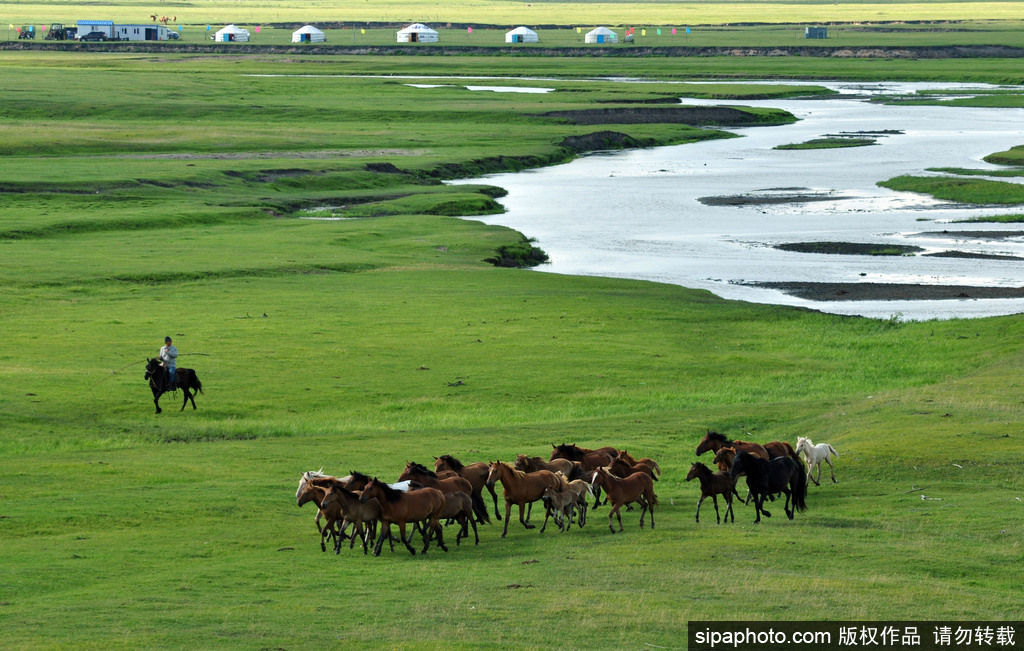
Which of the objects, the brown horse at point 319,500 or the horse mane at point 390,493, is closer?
the horse mane at point 390,493

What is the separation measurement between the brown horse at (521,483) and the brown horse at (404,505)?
1.25m

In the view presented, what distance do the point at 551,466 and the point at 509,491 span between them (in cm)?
159

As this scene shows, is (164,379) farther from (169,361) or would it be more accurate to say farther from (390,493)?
(390,493)

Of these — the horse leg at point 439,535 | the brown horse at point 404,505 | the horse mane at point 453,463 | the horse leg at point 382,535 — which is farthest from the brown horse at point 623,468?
the horse leg at point 382,535

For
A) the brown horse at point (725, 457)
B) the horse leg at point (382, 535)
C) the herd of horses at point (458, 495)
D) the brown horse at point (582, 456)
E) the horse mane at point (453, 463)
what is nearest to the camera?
the herd of horses at point (458, 495)

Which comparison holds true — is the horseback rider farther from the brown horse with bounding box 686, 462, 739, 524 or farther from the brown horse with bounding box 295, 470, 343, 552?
the brown horse with bounding box 686, 462, 739, 524

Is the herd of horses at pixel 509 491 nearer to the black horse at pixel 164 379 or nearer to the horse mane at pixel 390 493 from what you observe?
the horse mane at pixel 390 493

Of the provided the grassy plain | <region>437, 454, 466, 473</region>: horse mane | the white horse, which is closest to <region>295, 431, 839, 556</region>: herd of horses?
<region>437, 454, 466, 473</region>: horse mane

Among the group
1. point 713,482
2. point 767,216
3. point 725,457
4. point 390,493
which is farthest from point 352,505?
point 767,216

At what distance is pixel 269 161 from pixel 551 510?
228ft

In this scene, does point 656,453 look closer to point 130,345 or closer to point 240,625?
point 240,625

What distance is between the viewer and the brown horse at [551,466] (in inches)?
830

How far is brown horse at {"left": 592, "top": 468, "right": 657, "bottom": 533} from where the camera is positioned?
2059cm

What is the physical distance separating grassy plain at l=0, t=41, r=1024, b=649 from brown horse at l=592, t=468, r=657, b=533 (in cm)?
48
